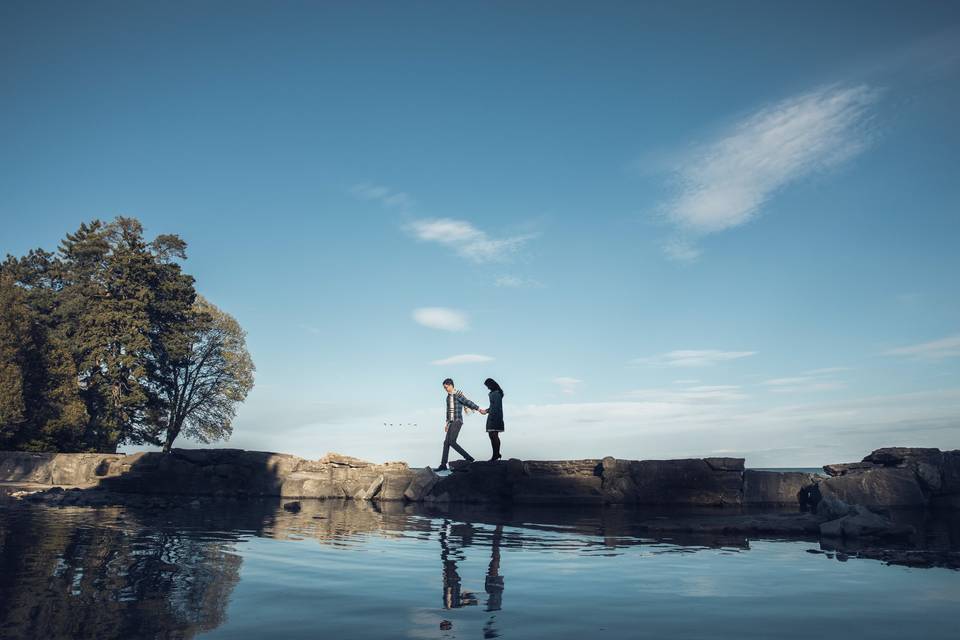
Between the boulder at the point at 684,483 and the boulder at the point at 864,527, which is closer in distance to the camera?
the boulder at the point at 864,527

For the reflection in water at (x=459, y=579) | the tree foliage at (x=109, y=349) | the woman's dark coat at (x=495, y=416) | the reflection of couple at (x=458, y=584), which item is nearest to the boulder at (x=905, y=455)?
the woman's dark coat at (x=495, y=416)

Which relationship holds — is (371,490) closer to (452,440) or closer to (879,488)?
(452,440)

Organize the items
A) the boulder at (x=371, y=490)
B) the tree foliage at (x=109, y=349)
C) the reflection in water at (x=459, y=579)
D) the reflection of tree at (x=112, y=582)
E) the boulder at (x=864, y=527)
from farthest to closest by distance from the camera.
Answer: the tree foliage at (x=109, y=349) < the boulder at (x=371, y=490) < the boulder at (x=864, y=527) < the reflection in water at (x=459, y=579) < the reflection of tree at (x=112, y=582)

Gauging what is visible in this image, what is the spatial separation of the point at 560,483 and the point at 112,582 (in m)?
10.2

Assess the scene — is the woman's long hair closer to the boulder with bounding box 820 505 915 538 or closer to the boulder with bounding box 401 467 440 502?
the boulder with bounding box 401 467 440 502

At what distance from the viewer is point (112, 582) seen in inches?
157

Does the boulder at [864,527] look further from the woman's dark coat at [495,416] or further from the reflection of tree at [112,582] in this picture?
the woman's dark coat at [495,416]

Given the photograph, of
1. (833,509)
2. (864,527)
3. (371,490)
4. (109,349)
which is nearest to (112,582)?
(864,527)

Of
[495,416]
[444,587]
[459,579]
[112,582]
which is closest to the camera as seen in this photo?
[112,582]

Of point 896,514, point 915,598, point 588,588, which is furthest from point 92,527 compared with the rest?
point 896,514

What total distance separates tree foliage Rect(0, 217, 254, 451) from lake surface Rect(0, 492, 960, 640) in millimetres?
25341

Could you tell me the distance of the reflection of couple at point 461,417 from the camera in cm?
1378

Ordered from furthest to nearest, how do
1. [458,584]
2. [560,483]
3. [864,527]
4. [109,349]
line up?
1. [109,349]
2. [560,483]
3. [864,527]
4. [458,584]

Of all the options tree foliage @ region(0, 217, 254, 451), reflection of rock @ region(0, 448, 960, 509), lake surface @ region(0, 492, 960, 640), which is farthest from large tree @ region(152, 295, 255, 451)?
lake surface @ region(0, 492, 960, 640)
